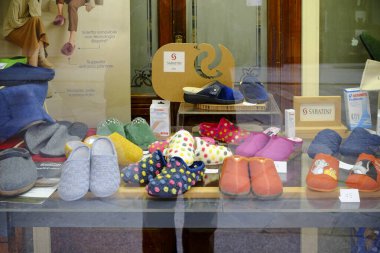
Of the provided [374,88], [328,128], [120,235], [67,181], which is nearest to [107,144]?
[67,181]

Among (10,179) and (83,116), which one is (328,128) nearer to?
(83,116)

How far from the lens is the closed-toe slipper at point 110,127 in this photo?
2.20m

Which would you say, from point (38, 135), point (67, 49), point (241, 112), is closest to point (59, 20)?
point (67, 49)

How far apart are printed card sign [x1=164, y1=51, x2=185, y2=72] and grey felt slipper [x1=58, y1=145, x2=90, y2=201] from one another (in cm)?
53

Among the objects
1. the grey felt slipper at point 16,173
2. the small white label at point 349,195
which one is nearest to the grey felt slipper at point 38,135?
the grey felt slipper at point 16,173

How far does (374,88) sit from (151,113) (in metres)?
0.84

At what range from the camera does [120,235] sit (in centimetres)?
222

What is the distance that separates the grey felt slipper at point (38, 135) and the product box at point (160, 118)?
360mm

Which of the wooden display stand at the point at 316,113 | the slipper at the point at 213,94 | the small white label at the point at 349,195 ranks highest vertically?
the slipper at the point at 213,94

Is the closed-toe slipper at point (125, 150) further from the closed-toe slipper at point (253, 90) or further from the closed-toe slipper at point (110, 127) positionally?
the closed-toe slipper at point (253, 90)

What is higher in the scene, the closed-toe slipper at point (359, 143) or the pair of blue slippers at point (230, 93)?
the pair of blue slippers at point (230, 93)

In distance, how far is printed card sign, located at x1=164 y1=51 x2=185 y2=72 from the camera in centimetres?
222

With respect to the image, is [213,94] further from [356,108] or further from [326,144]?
[356,108]

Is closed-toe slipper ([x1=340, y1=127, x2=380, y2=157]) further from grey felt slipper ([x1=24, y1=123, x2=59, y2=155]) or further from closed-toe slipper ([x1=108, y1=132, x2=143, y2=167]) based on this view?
grey felt slipper ([x1=24, y1=123, x2=59, y2=155])
